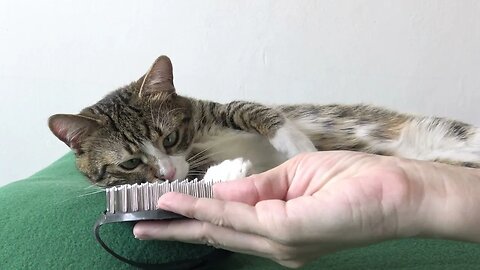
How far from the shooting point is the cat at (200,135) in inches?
48.2

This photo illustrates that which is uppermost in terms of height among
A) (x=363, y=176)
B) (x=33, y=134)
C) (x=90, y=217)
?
(x=363, y=176)

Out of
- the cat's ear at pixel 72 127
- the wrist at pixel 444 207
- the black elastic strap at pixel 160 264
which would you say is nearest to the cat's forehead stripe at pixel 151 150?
the cat's ear at pixel 72 127

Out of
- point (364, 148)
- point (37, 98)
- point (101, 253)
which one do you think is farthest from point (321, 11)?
point (101, 253)

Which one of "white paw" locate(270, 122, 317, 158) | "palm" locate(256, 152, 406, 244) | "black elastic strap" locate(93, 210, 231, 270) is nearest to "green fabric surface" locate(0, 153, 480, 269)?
"black elastic strap" locate(93, 210, 231, 270)

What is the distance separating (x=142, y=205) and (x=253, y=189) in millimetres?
142

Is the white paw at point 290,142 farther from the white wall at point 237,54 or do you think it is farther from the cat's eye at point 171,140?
the white wall at point 237,54

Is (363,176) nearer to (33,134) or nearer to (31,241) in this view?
(31,241)

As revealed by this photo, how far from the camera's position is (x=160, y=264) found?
84 cm

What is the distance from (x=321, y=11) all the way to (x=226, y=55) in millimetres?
319

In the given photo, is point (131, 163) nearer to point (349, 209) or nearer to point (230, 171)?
point (230, 171)

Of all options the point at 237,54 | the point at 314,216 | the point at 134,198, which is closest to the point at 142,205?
the point at 134,198

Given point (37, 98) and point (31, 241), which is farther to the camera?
point (37, 98)

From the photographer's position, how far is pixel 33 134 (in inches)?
73.7

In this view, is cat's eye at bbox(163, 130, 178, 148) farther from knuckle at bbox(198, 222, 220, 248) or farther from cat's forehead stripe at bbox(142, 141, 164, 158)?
knuckle at bbox(198, 222, 220, 248)
